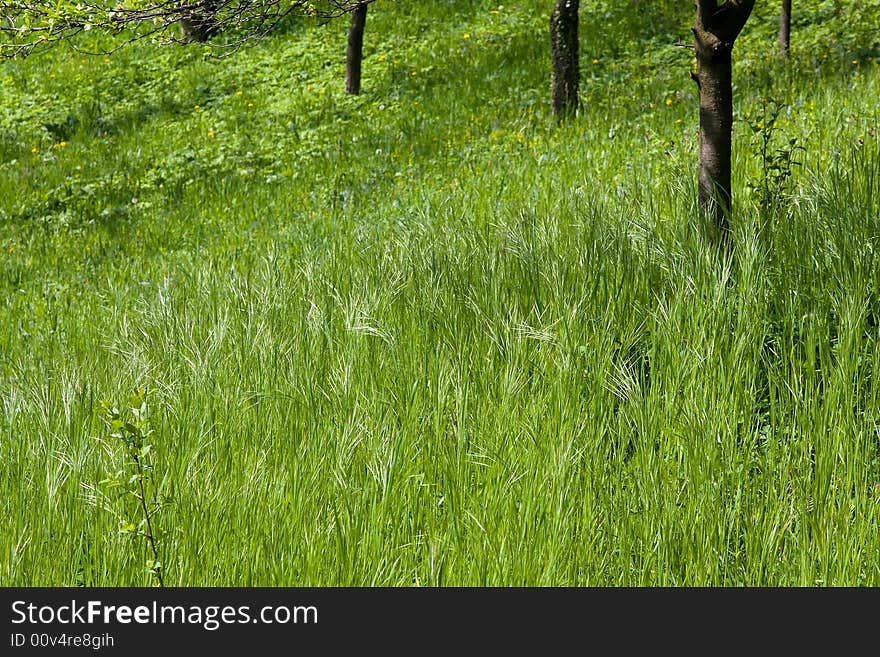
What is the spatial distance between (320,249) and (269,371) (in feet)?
8.53

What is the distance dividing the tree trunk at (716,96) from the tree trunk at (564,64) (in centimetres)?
649

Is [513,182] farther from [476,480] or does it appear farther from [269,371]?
[476,480]

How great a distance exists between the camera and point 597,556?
230 centimetres

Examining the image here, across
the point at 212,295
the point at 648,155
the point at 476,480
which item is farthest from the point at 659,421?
the point at 648,155

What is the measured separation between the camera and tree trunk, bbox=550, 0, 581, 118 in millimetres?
10453

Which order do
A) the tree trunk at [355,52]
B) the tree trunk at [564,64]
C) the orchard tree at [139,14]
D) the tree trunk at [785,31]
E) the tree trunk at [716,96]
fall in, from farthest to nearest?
the tree trunk at [355,52] < the tree trunk at [785,31] < the tree trunk at [564,64] < the orchard tree at [139,14] < the tree trunk at [716,96]

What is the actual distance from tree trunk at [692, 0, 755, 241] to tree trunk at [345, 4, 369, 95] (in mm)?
11030

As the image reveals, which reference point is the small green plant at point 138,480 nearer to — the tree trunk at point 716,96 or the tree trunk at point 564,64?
the tree trunk at point 716,96

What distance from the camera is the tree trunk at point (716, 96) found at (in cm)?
394

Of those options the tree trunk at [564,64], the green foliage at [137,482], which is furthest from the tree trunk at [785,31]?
the green foliage at [137,482]

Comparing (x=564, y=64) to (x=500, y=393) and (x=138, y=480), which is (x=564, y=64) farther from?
(x=138, y=480)

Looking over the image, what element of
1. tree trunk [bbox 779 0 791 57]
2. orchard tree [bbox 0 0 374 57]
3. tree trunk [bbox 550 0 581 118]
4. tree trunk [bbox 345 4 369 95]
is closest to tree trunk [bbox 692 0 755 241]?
orchard tree [bbox 0 0 374 57]

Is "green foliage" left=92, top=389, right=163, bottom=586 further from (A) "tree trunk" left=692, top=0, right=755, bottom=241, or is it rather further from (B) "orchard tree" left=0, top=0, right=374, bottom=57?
(A) "tree trunk" left=692, top=0, right=755, bottom=241

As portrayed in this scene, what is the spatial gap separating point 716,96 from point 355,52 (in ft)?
37.5
